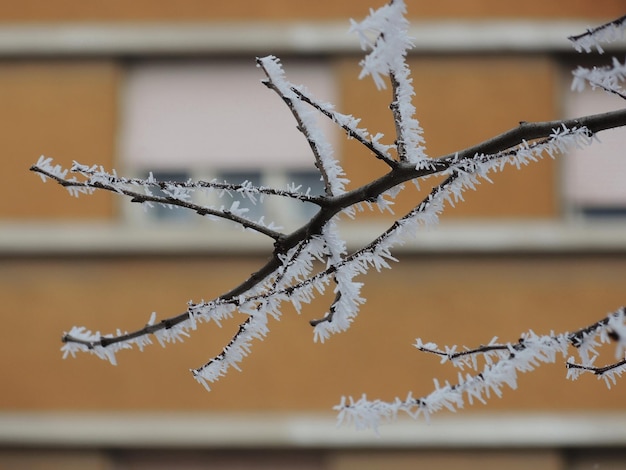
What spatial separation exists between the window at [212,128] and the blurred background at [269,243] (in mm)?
12

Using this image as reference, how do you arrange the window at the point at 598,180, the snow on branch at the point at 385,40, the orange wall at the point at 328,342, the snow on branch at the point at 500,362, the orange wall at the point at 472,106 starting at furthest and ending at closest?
1. the window at the point at 598,180
2. the orange wall at the point at 472,106
3. the orange wall at the point at 328,342
4. the snow on branch at the point at 500,362
5. the snow on branch at the point at 385,40

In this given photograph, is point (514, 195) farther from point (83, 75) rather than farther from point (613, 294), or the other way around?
point (83, 75)

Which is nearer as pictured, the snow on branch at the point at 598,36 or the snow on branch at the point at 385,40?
the snow on branch at the point at 385,40

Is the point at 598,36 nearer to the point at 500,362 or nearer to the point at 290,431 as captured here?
the point at 500,362

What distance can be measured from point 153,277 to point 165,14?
144 centimetres

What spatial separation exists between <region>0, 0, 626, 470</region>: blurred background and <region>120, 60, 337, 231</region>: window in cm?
1

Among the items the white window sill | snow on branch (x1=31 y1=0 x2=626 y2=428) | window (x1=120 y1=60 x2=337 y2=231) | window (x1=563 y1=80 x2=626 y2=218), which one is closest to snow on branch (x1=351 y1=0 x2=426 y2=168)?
snow on branch (x1=31 y1=0 x2=626 y2=428)

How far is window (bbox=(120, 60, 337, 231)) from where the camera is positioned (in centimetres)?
506

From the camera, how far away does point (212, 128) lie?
16.7 ft

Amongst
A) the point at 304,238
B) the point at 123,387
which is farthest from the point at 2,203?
the point at 304,238

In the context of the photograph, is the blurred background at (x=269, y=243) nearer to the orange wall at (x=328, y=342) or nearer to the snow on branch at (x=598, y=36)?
the orange wall at (x=328, y=342)

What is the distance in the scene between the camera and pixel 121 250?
4.84 metres

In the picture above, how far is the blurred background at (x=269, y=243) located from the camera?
15.3 feet

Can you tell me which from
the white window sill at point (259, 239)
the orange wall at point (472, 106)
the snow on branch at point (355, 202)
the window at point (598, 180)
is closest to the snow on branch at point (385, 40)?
the snow on branch at point (355, 202)
